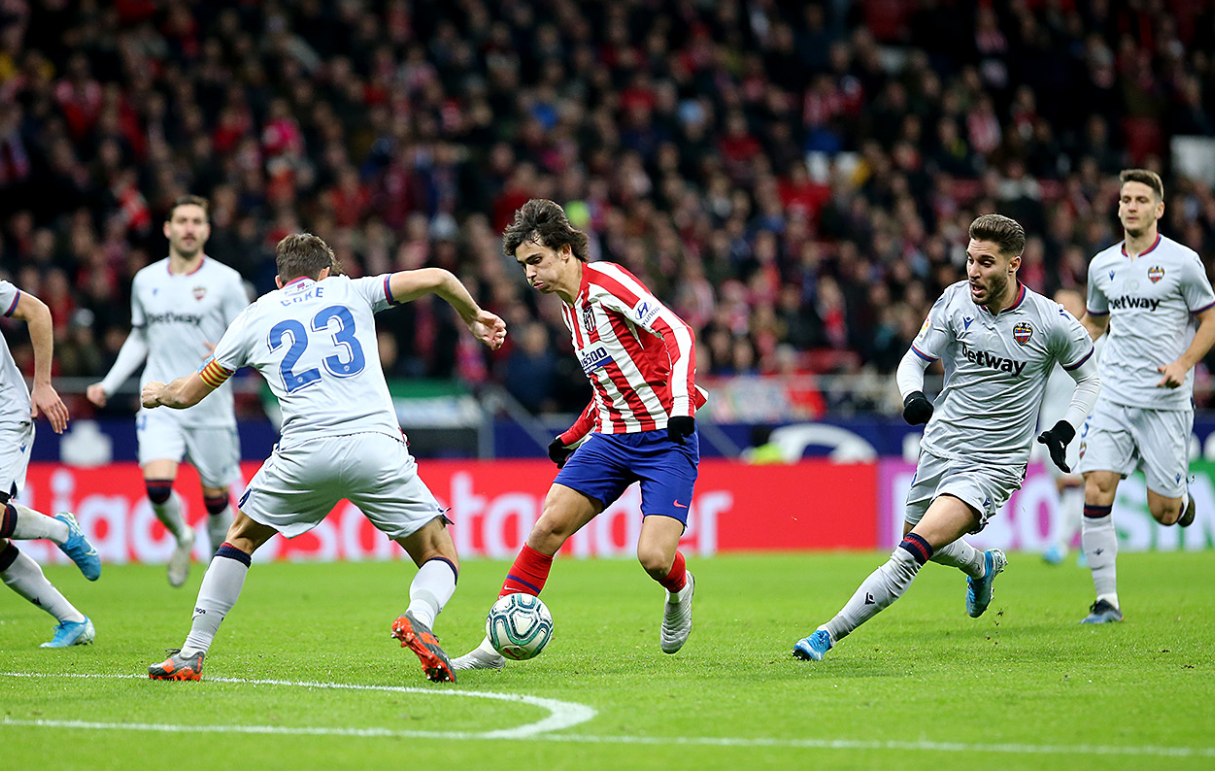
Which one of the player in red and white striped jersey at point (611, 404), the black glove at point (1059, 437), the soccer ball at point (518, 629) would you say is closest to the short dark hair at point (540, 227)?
the player in red and white striped jersey at point (611, 404)

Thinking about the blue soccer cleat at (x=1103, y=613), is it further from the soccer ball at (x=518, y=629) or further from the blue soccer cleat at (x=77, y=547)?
the blue soccer cleat at (x=77, y=547)

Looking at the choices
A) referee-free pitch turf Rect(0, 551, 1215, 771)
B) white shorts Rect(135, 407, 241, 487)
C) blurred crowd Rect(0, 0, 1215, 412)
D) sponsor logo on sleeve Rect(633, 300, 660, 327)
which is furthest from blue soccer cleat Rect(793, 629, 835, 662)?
blurred crowd Rect(0, 0, 1215, 412)

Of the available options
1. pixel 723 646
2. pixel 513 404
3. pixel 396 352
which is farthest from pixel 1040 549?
pixel 723 646

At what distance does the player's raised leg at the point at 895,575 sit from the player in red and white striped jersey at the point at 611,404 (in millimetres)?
823

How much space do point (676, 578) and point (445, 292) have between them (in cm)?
195

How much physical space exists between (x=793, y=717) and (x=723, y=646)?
2472 millimetres

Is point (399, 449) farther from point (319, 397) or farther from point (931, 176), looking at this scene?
point (931, 176)

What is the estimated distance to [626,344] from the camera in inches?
285

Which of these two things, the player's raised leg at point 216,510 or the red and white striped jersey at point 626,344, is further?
the player's raised leg at point 216,510

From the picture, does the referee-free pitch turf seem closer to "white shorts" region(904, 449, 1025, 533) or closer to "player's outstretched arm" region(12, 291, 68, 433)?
"white shorts" region(904, 449, 1025, 533)

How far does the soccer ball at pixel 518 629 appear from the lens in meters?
6.79

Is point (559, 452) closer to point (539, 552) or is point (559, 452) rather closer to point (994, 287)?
point (539, 552)

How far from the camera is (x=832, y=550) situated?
16.5 metres

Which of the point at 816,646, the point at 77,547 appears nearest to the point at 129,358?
the point at 77,547
